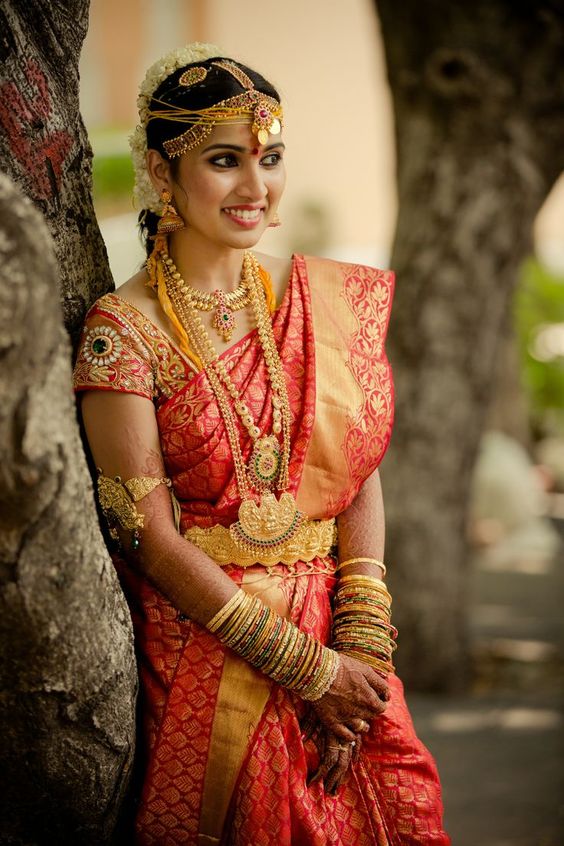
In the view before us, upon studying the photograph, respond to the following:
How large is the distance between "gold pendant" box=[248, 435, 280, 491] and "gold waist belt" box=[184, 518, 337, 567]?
0.11m

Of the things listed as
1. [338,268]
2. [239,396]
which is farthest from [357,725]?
[338,268]

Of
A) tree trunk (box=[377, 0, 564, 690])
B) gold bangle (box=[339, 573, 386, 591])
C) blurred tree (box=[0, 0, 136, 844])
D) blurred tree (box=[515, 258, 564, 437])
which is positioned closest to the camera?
blurred tree (box=[0, 0, 136, 844])

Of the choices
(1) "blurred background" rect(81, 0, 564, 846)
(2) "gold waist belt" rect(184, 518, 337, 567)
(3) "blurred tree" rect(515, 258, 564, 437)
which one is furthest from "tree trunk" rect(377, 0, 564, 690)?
(3) "blurred tree" rect(515, 258, 564, 437)

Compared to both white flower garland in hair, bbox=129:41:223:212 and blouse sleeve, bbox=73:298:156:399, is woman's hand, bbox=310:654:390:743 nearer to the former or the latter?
blouse sleeve, bbox=73:298:156:399

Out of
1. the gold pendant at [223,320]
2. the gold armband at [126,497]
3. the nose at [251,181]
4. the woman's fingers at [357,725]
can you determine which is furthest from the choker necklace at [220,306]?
the woman's fingers at [357,725]

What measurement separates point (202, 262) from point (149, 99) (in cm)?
34

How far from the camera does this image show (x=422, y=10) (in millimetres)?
4785

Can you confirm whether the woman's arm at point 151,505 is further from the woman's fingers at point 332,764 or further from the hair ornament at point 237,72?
the hair ornament at point 237,72

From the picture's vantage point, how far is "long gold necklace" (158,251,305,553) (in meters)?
1.93

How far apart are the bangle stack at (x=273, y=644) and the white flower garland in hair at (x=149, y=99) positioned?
84cm

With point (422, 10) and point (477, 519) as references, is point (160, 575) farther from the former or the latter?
point (477, 519)

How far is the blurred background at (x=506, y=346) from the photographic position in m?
4.75

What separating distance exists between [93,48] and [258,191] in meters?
16.2

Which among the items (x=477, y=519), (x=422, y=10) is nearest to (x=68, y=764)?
(x=422, y=10)
